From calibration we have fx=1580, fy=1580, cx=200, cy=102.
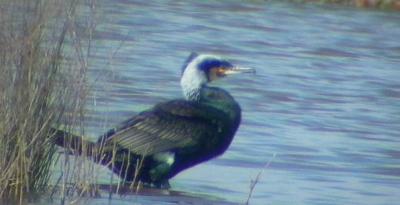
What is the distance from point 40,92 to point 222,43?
11227mm

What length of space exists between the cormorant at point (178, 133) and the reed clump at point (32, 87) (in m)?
1.17

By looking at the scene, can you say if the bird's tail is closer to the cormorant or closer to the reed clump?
the reed clump

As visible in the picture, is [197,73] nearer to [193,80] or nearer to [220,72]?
[193,80]

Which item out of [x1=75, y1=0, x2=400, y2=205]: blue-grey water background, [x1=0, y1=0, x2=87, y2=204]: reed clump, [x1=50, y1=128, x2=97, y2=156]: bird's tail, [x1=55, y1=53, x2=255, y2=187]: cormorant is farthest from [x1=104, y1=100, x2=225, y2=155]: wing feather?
[x1=0, y1=0, x2=87, y2=204]: reed clump

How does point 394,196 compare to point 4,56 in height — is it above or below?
below

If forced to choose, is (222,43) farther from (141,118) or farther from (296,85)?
(141,118)

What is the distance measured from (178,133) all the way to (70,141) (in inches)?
71.0

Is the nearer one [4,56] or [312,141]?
[4,56]

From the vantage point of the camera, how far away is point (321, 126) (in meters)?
15.1

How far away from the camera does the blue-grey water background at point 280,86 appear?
11859 mm

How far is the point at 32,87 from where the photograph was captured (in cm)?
957

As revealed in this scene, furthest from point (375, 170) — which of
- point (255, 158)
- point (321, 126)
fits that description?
point (321, 126)

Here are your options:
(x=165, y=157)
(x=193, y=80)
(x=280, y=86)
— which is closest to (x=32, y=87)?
(x=165, y=157)

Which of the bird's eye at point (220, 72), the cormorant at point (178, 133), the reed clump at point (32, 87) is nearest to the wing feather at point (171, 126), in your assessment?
the cormorant at point (178, 133)
